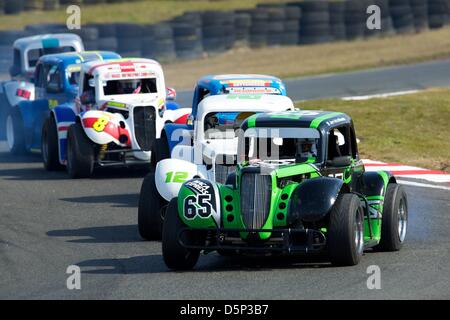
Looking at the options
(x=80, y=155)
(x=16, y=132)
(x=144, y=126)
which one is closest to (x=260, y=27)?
(x=16, y=132)

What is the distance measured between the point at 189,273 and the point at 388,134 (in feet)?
34.9

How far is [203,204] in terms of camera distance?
9914 mm

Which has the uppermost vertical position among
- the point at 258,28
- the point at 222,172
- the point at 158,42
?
the point at 222,172

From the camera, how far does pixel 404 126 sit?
67.7ft

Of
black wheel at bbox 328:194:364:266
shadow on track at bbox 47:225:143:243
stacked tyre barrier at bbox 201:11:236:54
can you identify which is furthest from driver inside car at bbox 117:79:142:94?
stacked tyre barrier at bbox 201:11:236:54

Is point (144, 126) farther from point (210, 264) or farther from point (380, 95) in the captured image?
point (380, 95)

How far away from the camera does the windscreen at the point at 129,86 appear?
57.8 ft

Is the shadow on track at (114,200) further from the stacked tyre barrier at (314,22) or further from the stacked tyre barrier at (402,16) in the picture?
the stacked tyre barrier at (402,16)

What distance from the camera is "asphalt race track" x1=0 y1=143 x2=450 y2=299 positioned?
29.8 feet

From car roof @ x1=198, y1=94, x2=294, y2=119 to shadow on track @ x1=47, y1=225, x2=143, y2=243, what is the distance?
1814 mm

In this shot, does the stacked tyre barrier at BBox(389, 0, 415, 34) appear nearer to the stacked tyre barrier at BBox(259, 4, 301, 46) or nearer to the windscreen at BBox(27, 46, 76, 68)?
the stacked tyre barrier at BBox(259, 4, 301, 46)

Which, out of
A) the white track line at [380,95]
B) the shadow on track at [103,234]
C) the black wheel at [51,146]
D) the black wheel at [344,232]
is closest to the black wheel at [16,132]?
the black wheel at [51,146]

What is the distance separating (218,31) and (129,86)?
1641 cm

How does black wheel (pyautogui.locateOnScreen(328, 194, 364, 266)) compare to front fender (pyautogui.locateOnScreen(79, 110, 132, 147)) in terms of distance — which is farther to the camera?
front fender (pyautogui.locateOnScreen(79, 110, 132, 147))
